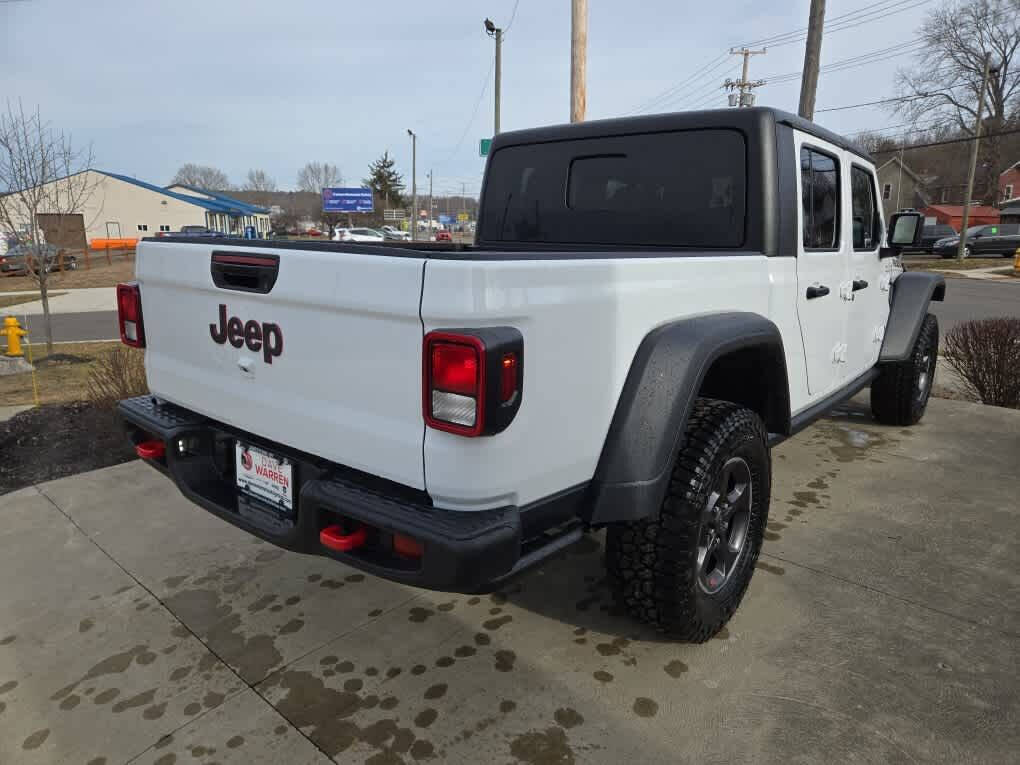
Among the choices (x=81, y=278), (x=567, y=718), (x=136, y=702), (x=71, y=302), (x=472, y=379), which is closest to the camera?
(x=472, y=379)

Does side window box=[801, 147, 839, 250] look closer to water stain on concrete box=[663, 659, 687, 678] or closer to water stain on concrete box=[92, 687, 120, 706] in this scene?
water stain on concrete box=[663, 659, 687, 678]

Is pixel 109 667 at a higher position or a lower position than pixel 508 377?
lower

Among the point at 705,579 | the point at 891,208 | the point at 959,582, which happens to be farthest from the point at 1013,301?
the point at 891,208

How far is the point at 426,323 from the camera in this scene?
171 cm

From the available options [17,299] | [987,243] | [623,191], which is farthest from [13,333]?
[987,243]

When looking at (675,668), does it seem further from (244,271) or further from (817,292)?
(244,271)

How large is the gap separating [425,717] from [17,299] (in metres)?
22.8

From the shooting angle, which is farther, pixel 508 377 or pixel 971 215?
pixel 971 215

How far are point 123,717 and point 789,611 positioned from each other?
2.46 meters

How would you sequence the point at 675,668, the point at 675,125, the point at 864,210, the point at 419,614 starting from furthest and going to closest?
the point at 864,210, the point at 675,125, the point at 419,614, the point at 675,668

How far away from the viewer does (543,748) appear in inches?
80.0

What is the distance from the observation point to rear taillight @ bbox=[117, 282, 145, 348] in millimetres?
2838

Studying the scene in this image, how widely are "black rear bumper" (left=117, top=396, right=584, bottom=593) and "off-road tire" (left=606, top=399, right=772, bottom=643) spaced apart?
36cm

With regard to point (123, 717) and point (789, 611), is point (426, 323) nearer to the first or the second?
point (123, 717)
